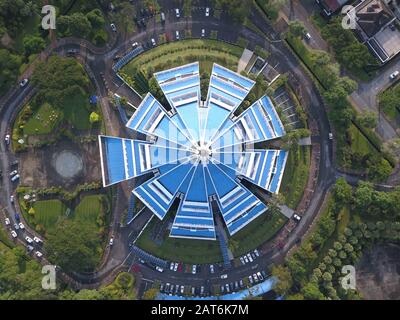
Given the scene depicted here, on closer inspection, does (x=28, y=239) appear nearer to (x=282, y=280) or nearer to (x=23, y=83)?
(x=23, y=83)

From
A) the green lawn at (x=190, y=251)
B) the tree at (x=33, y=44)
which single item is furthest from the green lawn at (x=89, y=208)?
the tree at (x=33, y=44)

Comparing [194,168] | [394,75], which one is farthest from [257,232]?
[394,75]

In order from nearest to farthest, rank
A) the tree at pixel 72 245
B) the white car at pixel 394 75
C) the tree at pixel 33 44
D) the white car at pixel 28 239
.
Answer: the tree at pixel 72 245
the tree at pixel 33 44
the white car at pixel 28 239
the white car at pixel 394 75

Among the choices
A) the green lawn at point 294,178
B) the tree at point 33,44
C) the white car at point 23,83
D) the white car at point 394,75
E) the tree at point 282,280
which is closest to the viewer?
the tree at point 282,280

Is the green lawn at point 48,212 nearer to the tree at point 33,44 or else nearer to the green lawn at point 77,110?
the green lawn at point 77,110

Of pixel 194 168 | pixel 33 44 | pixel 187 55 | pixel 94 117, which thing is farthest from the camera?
pixel 187 55

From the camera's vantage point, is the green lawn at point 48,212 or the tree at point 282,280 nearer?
the tree at point 282,280
